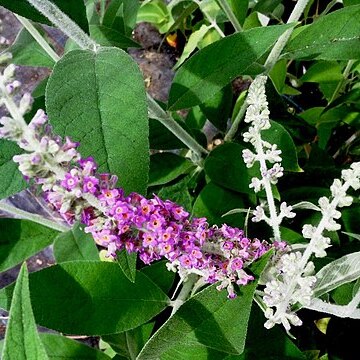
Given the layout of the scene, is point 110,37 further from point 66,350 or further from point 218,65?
point 66,350

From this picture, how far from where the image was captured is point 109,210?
0.52m

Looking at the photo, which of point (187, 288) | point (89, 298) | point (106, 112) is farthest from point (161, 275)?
point (106, 112)

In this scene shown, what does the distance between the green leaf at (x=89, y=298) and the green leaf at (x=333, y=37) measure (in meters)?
0.45

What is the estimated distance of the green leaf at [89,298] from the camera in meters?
0.80

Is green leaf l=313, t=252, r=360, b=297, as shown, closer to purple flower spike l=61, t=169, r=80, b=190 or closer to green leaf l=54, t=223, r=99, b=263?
purple flower spike l=61, t=169, r=80, b=190

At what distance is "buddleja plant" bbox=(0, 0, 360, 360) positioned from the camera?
0.54 m

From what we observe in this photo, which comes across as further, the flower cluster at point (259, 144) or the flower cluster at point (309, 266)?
the flower cluster at point (259, 144)

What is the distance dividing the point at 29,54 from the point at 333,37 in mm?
555

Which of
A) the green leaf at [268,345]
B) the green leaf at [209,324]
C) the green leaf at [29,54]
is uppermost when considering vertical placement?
the green leaf at [29,54]

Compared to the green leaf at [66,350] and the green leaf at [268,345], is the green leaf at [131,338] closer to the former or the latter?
the green leaf at [66,350]

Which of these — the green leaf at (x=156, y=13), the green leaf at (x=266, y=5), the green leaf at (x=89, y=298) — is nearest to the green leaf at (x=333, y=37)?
the green leaf at (x=266, y=5)

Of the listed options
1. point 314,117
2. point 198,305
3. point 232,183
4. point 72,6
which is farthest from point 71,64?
point 314,117

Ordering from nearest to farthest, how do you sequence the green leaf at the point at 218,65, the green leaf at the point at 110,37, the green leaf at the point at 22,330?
the green leaf at the point at 22,330 → the green leaf at the point at 218,65 → the green leaf at the point at 110,37

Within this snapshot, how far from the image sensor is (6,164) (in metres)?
0.80
